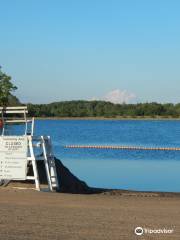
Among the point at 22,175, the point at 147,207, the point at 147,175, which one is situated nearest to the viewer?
the point at 147,207

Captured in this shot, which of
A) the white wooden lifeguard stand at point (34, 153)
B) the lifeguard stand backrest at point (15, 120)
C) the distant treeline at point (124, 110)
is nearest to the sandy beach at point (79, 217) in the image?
the white wooden lifeguard stand at point (34, 153)

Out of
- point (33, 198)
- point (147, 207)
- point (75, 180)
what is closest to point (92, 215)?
point (147, 207)

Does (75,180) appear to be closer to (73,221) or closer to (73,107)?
(73,221)

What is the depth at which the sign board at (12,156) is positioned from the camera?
48.5ft

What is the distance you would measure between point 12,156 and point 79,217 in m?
5.09

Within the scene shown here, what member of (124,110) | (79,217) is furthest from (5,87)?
(124,110)

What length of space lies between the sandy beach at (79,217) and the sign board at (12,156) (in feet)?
3.32

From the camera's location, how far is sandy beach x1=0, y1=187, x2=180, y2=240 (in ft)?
27.8

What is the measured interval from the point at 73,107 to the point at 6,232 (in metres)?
112

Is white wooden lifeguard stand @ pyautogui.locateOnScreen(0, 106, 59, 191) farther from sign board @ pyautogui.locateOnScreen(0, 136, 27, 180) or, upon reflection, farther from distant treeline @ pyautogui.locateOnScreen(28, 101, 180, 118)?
distant treeline @ pyautogui.locateOnScreen(28, 101, 180, 118)

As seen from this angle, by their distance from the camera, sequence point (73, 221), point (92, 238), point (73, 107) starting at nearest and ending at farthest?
1. point (92, 238)
2. point (73, 221)
3. point (73, 107)

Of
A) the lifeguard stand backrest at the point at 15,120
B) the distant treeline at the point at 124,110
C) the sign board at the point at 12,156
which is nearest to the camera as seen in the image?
the sign board at the point at 12,156

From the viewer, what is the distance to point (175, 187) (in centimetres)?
2123

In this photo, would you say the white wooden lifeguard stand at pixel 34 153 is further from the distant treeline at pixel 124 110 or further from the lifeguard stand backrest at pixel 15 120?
the distant treeline at pixel 124 110
